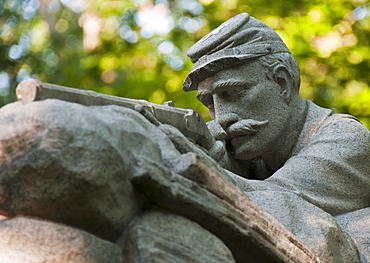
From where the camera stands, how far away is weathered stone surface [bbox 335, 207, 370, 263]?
2777mm

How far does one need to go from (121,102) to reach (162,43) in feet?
19.2

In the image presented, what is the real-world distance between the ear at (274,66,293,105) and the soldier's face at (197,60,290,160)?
0.02 metres

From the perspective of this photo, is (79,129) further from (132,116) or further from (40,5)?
(40,5)

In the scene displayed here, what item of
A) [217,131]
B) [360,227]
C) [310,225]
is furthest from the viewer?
[217,131]

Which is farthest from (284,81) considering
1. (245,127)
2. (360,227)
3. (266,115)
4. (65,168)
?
(65,168)

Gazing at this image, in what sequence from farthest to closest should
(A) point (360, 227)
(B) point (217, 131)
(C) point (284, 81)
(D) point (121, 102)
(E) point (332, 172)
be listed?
(C) point (284, 81), (B) point (217, 131), (E) point (332, 172), (A) point (360, 227), (D) point (121, 102)

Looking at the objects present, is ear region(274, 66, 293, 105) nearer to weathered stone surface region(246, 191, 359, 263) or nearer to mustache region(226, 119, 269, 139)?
mustache region(226, 119, 269, 139)

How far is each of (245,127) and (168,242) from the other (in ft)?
5.59

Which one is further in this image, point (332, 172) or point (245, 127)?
point (245, 127)

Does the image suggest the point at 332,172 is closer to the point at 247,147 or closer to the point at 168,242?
the point at 247,147

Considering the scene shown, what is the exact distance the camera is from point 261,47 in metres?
3.59

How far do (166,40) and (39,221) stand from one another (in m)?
6.44

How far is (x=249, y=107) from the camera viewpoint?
354 centimetres

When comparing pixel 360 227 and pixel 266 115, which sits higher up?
pixel 266 115
